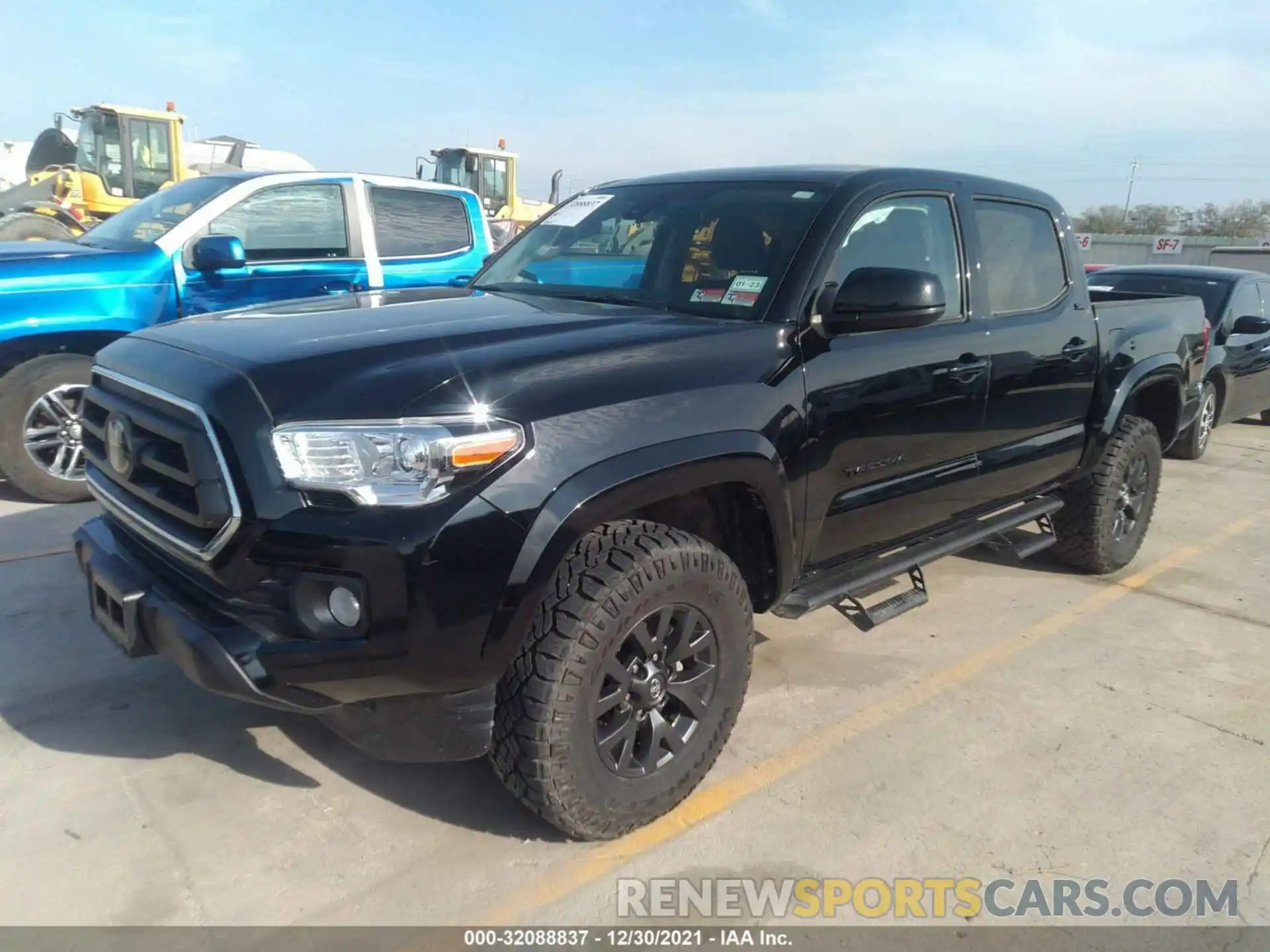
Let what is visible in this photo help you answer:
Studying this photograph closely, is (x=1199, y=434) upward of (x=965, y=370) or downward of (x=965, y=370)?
downward

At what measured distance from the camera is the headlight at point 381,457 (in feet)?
7.54

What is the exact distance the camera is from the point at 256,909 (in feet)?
8.11

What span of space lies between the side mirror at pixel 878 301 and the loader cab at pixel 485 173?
15.9m

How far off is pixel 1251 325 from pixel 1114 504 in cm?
463

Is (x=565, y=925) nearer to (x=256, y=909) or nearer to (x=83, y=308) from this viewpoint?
(x=256, y=909)

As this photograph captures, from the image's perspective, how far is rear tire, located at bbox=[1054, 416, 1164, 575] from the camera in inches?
194

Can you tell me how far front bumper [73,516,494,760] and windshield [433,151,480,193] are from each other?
16.6 metres

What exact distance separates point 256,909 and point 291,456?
3.83 ft

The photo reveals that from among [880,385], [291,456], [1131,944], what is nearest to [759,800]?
[1131,944]

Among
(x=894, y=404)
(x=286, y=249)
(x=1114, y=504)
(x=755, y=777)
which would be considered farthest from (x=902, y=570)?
(x=286, y=249)

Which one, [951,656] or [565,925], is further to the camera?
[951,656]

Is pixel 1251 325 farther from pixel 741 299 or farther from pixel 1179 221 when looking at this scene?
pixel 1179 221

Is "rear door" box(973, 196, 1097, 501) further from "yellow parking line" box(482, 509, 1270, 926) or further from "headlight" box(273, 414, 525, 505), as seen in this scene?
"headlight" box(273, 414, 525, 505)

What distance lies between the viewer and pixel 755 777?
3.19 metres
